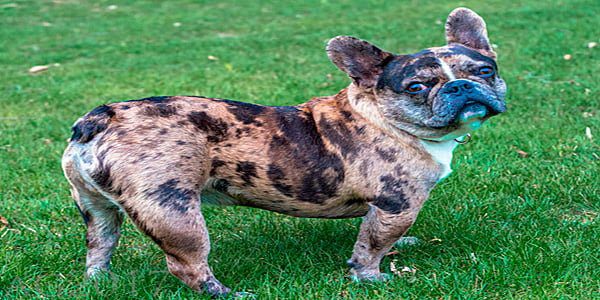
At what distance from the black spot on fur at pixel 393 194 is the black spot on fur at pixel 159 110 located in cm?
109

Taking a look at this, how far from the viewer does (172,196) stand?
11.6 ft

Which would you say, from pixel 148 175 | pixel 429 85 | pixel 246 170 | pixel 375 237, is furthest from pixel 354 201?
pixel 148 175

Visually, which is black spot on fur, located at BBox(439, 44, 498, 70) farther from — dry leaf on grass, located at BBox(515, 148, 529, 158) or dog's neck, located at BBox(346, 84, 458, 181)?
dry leaf on grass, located at BBox(515, 148, 529, 158)

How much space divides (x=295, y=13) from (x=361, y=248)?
11.9m

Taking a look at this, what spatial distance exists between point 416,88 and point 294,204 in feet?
2.81

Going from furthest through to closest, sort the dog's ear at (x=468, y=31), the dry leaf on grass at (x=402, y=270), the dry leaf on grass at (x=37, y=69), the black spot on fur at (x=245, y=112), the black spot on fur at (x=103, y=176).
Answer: the dry leaf on grass at (x=37, y=69) < the dog's ear at (x=468, y=31) < the dry leaf on grass at (x=402, y=270) < the black spot on fur at (x=245, y=112) < the black spot on fur at (x=103, y=176)

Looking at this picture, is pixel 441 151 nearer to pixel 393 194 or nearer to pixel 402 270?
pixel 393 194

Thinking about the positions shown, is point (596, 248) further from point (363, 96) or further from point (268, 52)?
point (268, 52)

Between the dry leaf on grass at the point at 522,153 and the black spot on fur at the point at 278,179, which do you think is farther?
the dry leaf on grass at the point at 522,153

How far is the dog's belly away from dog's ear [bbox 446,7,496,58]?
109cm

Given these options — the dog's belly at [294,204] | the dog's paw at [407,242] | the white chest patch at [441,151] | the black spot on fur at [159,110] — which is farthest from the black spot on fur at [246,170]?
the dog's paw at [407,242]

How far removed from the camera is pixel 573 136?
629 centimetres

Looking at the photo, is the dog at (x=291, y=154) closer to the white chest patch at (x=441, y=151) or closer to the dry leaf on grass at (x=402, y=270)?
the white chest patch at (x=441, y=151)

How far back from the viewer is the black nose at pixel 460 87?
363 cm
